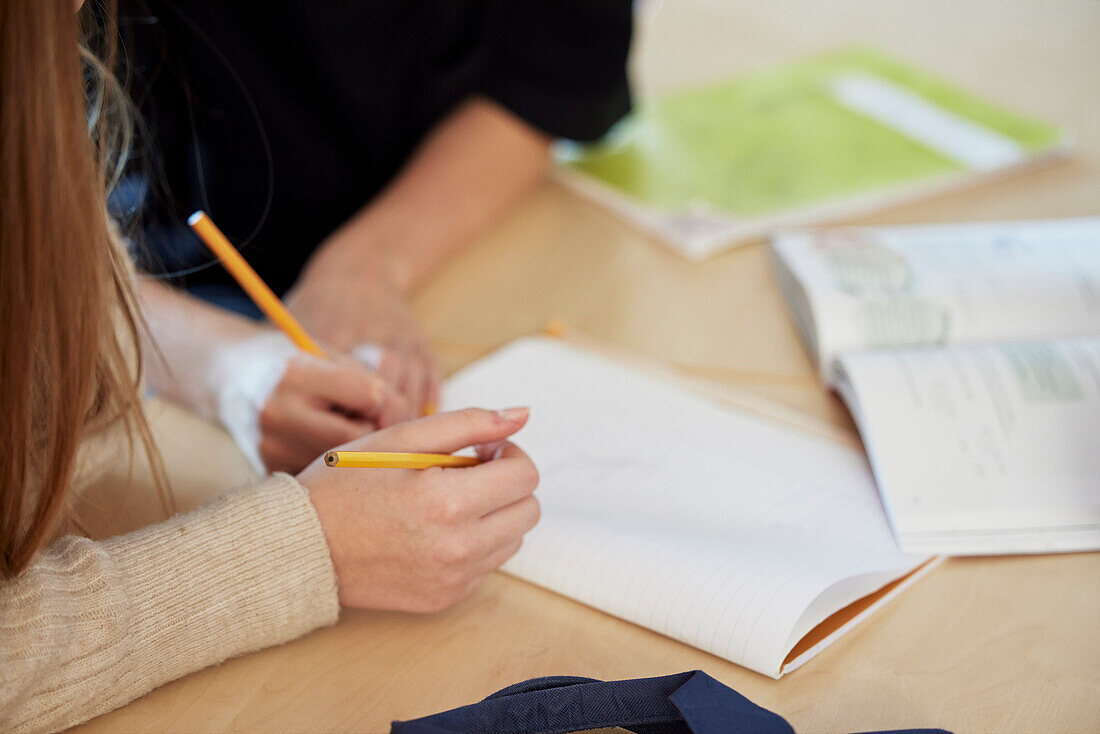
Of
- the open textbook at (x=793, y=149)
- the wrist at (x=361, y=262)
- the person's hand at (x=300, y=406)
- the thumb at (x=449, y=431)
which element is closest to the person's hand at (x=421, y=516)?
the thumb at (x=449, y=431)

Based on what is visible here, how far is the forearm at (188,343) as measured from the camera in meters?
0.81

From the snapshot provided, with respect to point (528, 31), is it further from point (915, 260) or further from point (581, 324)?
point (915, 260)

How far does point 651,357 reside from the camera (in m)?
0.86

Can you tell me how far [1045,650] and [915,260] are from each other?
1.20 feet

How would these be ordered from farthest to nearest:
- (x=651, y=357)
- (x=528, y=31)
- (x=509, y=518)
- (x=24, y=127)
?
(x=528, y=31) < (x=651, y=357) < (x=509, y=518) < (x=24, y=127)

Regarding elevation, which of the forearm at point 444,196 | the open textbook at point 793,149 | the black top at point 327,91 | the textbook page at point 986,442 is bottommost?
the textbook page at point 986,442

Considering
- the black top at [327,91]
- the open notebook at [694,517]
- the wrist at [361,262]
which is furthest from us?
the black top at [327,91]

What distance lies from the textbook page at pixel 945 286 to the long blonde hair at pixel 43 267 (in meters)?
0.52

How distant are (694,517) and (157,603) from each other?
0.32m

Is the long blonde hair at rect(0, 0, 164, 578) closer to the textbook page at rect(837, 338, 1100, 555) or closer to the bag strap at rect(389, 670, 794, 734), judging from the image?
the bag strap at rect(389, 670, 794, 734)

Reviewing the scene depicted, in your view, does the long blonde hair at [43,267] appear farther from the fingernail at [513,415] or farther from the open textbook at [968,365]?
the open textbook at [968,365]

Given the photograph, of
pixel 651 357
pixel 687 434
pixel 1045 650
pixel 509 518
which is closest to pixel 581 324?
pixel 651 357

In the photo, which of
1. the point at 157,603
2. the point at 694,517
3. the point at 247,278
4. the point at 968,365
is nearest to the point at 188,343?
the point at 247,278

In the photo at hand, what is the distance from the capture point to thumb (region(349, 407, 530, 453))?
0.61m
